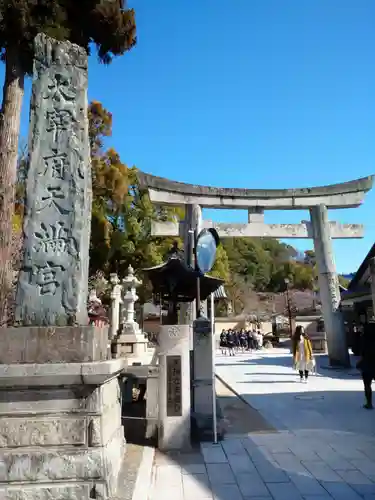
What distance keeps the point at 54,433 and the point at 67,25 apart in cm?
1216

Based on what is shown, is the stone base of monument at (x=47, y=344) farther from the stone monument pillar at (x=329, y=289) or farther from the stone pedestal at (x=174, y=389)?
the stone monument pillar at (x=329, y=289)

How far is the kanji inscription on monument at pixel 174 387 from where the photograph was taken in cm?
522

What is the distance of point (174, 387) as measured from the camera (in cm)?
529

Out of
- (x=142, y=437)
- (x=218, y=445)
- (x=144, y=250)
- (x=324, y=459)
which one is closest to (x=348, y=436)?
(x=324, y=459)

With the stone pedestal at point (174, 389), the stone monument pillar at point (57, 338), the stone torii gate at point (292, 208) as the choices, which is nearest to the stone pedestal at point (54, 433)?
the stone monument pillar at point (57, 338)

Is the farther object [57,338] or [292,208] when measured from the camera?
[292,208]

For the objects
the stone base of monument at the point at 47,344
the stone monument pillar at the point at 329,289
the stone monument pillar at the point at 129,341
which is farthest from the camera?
the stone monument pillar at the point at 129,341

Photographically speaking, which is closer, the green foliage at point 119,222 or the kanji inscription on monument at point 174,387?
the kanji inscription on monument at point 174,387

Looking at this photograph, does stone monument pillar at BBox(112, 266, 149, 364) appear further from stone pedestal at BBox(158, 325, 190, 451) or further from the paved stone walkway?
stone pedestal at BBox(158, 325, 190, 451)

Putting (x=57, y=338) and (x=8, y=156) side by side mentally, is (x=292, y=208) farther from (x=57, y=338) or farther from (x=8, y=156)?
(x=57, y=338)

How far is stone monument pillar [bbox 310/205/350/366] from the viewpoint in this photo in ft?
43.3

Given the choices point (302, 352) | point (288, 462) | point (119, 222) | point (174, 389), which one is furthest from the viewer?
point (119, 222)


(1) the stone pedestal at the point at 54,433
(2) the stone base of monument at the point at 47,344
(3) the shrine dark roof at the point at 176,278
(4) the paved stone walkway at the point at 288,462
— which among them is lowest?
(4) the paved stone walkway at the point at 288,462

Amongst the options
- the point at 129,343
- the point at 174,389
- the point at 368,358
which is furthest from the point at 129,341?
the point at 174,389
